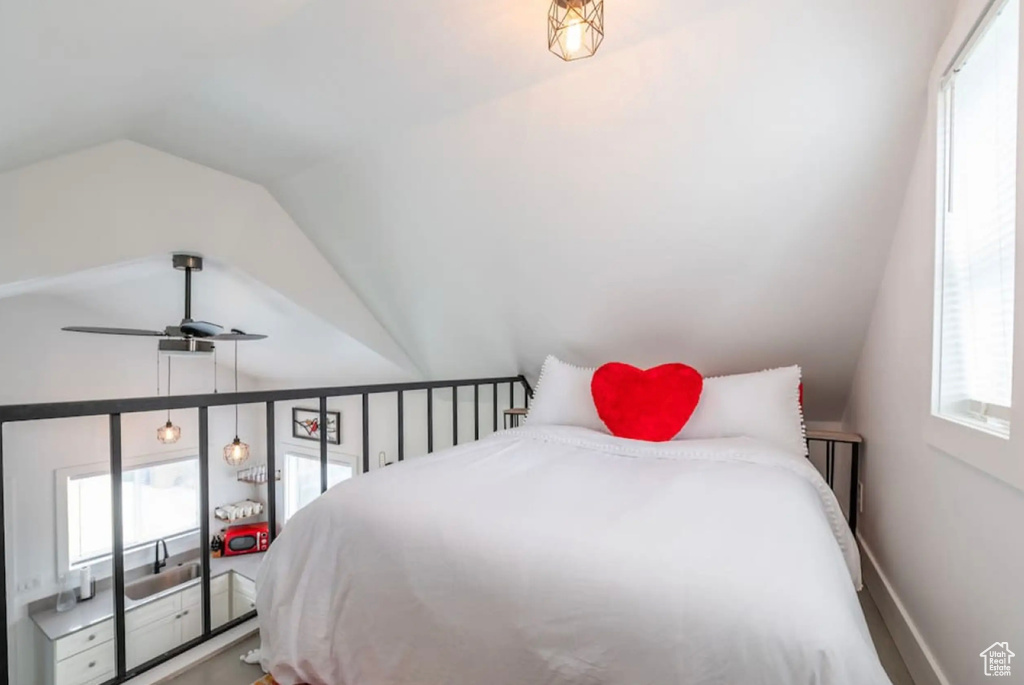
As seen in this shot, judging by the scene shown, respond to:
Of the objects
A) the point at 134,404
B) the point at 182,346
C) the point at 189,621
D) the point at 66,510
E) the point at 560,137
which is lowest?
the point at 189,621

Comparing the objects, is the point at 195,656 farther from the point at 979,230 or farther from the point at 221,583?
the point at 221,583

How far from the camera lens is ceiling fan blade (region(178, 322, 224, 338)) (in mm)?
2410

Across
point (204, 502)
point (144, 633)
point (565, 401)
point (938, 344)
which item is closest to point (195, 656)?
point (204, 502)

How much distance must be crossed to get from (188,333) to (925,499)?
3.18 metres

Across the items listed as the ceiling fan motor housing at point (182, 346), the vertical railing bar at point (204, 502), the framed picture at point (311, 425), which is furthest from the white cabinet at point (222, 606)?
the vertical railing bar at point (204, 502)

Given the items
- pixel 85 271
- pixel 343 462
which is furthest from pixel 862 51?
pixel 343 462

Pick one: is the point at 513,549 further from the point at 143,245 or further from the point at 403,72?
the point at 143,245

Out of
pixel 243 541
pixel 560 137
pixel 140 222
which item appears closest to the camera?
pixel 560 137

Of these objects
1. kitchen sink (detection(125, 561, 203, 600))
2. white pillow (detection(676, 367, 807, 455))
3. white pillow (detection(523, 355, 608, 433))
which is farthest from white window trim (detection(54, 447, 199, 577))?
white pillow (detection(676, 367, 807, 455))

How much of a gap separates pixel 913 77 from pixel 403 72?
1610 millimetres

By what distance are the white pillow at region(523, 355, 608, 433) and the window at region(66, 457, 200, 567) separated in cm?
335

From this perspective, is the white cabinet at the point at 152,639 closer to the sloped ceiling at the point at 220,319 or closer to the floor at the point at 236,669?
the sloped ceiling at the point at 220,319

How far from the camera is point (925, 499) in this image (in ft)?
4.28

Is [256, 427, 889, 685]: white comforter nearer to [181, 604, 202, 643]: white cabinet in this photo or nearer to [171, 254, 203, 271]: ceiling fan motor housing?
[171, 254, 203, 271]: ceiling fan motor housing
